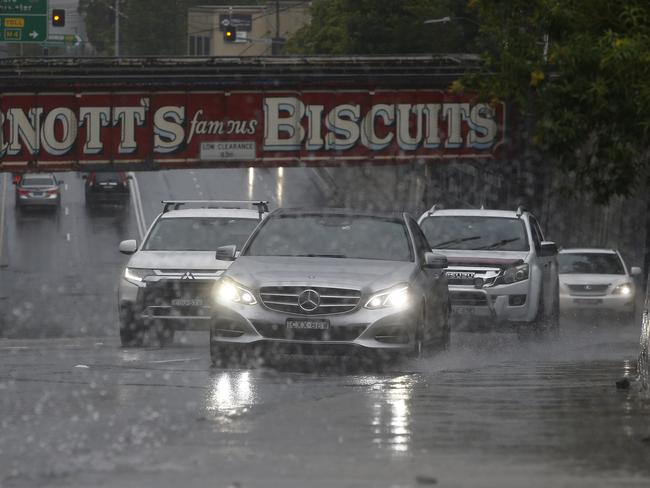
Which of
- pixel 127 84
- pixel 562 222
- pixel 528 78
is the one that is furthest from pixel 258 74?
pixel 528 78

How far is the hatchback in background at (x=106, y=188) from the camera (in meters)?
69.1

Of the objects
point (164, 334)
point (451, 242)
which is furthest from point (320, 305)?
point (451, 242)

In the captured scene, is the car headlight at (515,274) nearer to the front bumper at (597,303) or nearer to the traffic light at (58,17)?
the front bumper at (597,303)

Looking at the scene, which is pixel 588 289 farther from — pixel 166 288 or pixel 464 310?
pixel 166 288

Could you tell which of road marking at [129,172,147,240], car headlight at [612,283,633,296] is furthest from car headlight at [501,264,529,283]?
road marking at [129,172,147,240]

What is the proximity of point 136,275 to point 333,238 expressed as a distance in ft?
13.8

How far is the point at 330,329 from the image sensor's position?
13812mm

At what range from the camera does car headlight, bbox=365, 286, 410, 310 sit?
45.7ft

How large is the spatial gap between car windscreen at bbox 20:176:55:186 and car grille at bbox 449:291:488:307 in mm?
49904

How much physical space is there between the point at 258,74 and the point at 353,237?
77.1ft

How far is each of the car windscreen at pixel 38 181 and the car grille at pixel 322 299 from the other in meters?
54.9

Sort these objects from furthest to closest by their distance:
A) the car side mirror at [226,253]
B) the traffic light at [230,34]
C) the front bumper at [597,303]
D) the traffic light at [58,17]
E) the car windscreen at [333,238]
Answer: the traffic light at [230,34] < the traffic light at [58,17] < the front bumper at [597,303] < the car side mirror at [226,253] < the car windscreen at [333,238]

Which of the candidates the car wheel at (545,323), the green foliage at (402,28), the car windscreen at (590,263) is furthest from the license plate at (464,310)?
the green foliage at (402,28)

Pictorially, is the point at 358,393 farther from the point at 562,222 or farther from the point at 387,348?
the point at 562,222
